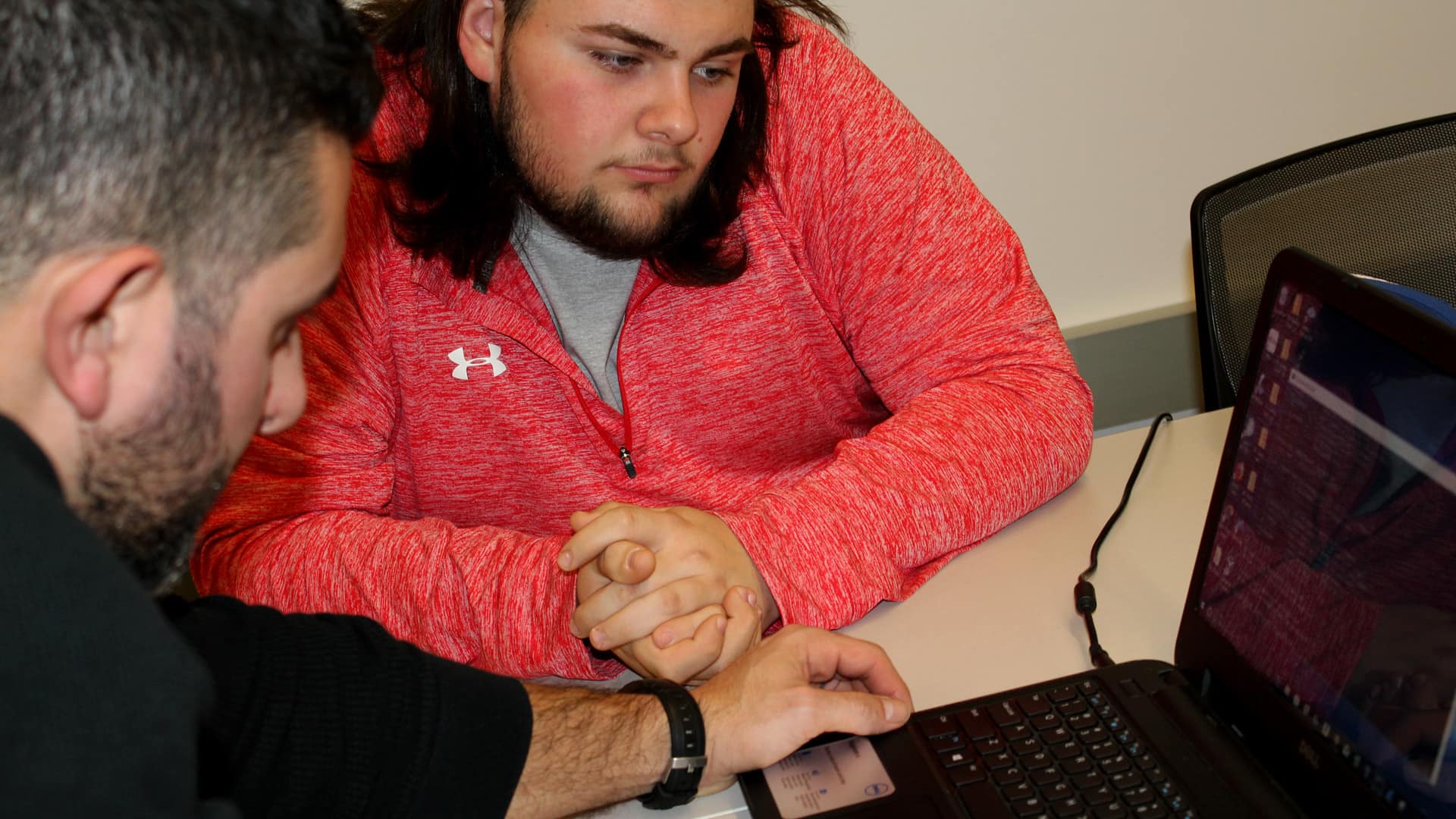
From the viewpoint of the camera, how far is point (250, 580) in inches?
47.2

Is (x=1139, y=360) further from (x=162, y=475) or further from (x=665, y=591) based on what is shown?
(x=162, y=475)

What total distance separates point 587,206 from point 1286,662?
0.82m

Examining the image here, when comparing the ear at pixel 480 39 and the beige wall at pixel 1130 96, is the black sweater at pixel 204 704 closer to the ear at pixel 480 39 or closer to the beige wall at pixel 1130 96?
the ear at pixel 480 39

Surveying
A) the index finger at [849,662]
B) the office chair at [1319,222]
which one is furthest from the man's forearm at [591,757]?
the office chair at [1319,222]

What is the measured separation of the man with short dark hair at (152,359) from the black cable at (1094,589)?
0.72ft

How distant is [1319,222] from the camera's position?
147 cm

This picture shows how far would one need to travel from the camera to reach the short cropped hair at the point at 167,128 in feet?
1.97

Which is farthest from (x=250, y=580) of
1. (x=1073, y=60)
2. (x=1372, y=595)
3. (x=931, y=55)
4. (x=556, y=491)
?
(x=1073, y=60)

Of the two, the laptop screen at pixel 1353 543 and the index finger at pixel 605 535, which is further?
the index finger at pixel 605 535

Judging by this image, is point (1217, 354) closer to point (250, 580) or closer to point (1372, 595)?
point (1372, 595)

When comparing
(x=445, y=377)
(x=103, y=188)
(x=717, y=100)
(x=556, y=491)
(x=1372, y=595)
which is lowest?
(x=556, y=491)

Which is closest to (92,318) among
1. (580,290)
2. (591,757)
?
(591,757)

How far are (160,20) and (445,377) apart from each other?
0.74 meters

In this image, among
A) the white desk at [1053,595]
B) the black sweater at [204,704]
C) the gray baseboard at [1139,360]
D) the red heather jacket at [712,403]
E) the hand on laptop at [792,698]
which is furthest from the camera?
the gray baseboard at [1139,360]
